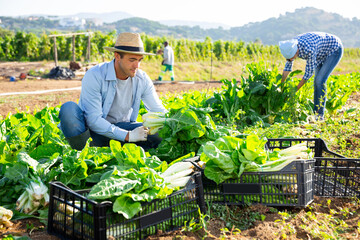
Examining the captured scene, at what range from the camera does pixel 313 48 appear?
252 inches

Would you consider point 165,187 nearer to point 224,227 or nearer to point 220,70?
point 224,227

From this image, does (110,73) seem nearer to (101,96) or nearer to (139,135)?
(101,96)

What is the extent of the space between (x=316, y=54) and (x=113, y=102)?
390 centimetres

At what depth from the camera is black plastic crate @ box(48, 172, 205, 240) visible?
2283mm

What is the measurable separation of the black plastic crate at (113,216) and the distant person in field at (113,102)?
1.32m

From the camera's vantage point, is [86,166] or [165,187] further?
[86,166]

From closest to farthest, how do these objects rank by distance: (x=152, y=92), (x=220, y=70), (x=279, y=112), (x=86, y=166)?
(x=86, y=166)
(x=152, y=92)
(x=279, y=112)
(x=220, y=70)

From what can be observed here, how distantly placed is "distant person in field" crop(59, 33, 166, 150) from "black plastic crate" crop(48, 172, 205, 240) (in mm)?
1318

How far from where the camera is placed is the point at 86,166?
9.65 feet

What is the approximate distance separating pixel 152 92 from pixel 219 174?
1922mm

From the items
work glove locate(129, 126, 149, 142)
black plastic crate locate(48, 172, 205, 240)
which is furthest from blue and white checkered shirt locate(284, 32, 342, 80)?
black plastic crate locate(48, 172, 205, 240)

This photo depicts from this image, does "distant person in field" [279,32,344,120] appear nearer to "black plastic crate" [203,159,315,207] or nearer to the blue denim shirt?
the blue denim shirt

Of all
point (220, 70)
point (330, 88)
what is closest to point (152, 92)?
point (330, 88)

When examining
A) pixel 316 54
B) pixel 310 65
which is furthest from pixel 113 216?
pixel 316 54
